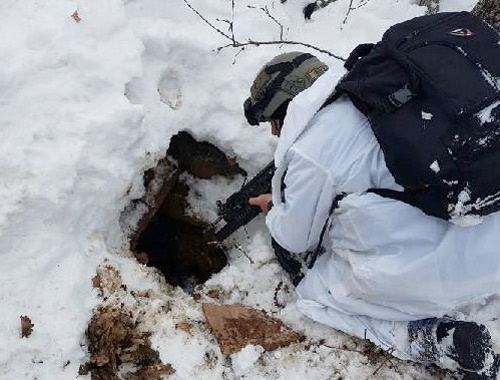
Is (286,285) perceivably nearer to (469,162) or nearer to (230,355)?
(230,355)

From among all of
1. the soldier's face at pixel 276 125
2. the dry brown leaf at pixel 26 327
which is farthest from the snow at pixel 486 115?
the dry brown leaf at pixel 26 327

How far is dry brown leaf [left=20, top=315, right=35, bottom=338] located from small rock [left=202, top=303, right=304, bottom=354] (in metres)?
0.88

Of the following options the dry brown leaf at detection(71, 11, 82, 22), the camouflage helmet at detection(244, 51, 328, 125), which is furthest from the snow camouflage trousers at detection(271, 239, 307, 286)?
the dry brown leaf at detection(71, 11, 82, 22)

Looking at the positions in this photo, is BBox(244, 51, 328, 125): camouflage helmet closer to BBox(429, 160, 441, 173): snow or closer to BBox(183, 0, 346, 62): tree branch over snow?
BBox(183, 0, 346, 62): tree branch over snow

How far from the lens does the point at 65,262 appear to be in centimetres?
295

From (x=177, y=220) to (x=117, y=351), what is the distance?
1455mm

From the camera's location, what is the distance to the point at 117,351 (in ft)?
9.14

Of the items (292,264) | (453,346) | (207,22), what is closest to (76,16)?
(207,22)

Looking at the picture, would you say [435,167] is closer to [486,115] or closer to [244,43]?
[486,115]

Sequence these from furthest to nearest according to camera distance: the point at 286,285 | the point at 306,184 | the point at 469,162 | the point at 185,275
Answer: the point at 185,275, the point at 286,285, the point at 306,184, the point at 469,162

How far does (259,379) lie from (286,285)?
2.04ft

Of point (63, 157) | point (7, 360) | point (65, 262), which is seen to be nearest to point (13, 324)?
point (7, 360)

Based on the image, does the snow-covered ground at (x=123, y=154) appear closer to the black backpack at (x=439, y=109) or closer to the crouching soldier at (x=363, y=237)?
the crouching soldier at (x=363, y=237)

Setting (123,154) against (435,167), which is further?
(123,154)
